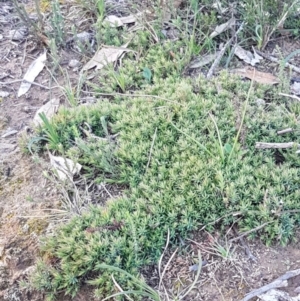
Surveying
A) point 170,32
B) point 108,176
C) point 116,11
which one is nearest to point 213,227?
point 108,176

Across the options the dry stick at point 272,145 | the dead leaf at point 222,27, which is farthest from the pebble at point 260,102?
the dead leaf at point 222,27

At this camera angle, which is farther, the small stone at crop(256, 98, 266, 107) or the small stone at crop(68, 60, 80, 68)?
the small stone at crop(68, 60, 80, 68)

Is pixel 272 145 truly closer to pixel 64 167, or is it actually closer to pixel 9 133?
pixel 64 167

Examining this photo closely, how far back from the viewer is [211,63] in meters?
2.75

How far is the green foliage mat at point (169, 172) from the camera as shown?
1.96m

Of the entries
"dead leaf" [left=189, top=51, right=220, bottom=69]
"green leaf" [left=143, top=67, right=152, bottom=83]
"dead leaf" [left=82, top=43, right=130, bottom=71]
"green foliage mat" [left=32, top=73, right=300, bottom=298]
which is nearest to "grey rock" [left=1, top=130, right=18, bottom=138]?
"green foliage mat" [left=32, top=73, right=300, bottom=298]

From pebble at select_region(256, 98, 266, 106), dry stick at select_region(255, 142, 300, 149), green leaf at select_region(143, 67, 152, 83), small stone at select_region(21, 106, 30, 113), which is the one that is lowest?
Result: small stone at select_region(21, 106, 30, 113)

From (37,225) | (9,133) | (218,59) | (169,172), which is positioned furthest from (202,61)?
(37,225)

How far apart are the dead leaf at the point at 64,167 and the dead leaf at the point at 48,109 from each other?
303 mm

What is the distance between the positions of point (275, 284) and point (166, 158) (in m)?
0.73

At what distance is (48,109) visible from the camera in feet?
8.73

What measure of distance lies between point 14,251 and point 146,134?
801 millimetres

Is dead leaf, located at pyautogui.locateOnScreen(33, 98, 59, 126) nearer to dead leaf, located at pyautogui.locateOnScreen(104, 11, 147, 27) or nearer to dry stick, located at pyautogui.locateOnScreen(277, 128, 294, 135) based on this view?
dead leaf, located at pyautogui.locateOnScreen(104, 11, 147, 27)

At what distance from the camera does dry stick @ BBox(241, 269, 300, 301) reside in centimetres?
186
